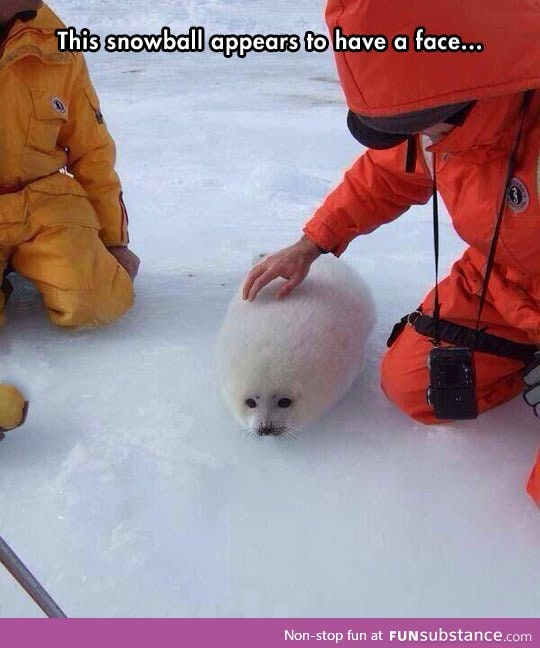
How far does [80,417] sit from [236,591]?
48cm

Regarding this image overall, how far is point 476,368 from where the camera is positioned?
4.23 feet

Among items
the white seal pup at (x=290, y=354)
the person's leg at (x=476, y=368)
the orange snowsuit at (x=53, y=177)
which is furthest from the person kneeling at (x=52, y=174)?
the person's leg at (x=476, y=368)

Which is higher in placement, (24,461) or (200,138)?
(24,461)

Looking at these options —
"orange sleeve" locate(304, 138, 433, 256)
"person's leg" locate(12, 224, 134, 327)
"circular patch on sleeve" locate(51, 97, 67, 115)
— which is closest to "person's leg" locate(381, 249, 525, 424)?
"orange sleeve" locate(304, 138, 433, 256)

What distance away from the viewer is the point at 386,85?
0.89 metres

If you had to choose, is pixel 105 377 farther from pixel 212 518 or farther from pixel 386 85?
pixel 386 85

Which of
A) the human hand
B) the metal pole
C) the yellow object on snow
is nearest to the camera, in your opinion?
the metal pole

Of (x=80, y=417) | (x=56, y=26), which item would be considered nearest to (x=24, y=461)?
(x=80, y=417)

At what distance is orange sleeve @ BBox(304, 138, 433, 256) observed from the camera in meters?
1.33

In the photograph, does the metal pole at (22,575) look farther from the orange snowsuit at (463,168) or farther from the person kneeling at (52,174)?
the person kneeling at (52,174)

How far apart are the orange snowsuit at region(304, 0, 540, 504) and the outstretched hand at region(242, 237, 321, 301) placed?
32 mm

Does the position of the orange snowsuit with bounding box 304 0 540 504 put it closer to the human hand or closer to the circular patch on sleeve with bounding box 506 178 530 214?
the circular patch on sleeve with bounding box 506 178 530 214

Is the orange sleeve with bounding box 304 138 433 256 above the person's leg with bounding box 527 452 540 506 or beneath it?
above

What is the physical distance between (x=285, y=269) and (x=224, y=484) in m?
0.44
